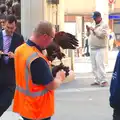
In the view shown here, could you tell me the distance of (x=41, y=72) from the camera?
3.74m

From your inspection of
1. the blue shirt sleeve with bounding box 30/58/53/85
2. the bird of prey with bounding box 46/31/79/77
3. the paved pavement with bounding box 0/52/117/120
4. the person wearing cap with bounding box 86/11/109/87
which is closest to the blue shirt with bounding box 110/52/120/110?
the bird of prey with bounding box 46/31/79/77

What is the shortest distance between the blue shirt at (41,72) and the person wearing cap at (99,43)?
6.67m

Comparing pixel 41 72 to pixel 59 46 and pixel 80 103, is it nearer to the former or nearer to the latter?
pixel 59 46

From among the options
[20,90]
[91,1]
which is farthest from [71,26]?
[20,90]

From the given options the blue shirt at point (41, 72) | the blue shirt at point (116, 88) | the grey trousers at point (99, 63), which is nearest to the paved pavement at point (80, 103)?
the grey trousers at point (99, 63)

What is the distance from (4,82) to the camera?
5.64 meters

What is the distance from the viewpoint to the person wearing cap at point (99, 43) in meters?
10.4

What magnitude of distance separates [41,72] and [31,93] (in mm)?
245

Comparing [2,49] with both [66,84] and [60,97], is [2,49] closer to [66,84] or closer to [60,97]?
[60,97]

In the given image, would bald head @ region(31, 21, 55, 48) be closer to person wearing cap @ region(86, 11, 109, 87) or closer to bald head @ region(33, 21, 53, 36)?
bald head @ region(33, 21, 53, 36)

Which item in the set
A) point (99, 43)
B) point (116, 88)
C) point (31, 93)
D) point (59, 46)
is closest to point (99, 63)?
point (99, 43)

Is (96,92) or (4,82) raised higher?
(4,82)

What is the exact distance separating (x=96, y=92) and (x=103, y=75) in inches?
32.4

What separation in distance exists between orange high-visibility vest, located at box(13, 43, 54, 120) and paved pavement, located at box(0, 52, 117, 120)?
310 centimetres
